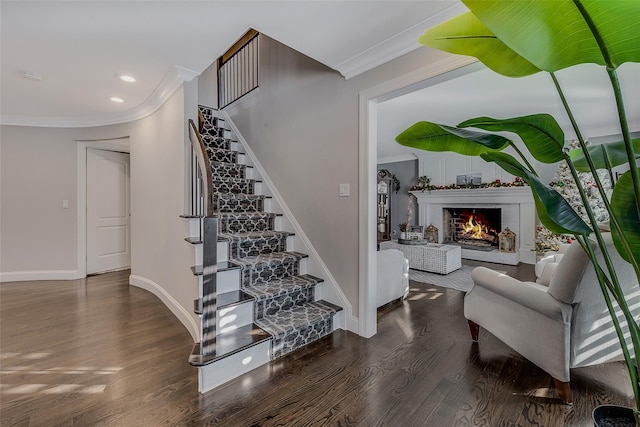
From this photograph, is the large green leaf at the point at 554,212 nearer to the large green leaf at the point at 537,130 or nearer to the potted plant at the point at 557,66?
the potted plant at the point at 557,66

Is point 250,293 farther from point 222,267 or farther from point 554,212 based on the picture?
point 554,212

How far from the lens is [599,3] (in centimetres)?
60

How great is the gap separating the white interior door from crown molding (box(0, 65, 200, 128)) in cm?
46

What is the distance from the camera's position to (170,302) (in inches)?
115

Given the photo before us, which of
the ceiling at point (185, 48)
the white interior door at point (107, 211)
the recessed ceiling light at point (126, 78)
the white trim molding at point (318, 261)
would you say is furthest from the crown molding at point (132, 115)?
the white trim molding at point (318, 261)

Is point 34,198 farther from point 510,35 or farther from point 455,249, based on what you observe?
point 455,249

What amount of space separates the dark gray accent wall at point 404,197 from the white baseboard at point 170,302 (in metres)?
5.44

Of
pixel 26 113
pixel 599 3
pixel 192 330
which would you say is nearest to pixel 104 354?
pixel 192 330

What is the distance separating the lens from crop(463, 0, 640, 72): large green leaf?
61 cm

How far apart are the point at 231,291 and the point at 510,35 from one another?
2.34m

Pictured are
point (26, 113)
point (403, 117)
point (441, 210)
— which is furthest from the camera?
point (441, 210)

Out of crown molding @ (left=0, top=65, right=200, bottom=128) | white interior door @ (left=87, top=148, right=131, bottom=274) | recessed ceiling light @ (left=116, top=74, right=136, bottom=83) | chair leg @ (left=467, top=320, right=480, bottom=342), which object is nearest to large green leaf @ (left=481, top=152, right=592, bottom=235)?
chair leg @ (left=467, top=320, right=480, bottom=342)

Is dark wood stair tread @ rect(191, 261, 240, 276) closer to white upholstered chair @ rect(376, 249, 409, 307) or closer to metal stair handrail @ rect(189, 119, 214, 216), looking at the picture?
metal stair handrail @ rect(189, 119, 214, 216)

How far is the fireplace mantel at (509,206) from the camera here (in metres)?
5.25
